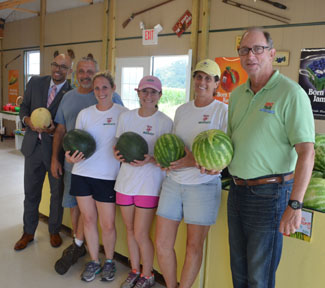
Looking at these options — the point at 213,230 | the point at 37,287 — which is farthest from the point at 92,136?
the point at 37,287

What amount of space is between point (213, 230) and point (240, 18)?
4189 mm

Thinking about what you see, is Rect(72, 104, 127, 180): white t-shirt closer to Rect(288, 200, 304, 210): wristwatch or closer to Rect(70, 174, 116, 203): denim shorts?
Rect(70, 174, 116, 203): denim shorts

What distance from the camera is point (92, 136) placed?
2482mm

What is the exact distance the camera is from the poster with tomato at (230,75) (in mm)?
5277

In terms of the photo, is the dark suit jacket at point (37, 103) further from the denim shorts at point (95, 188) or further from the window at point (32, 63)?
the window at point (32, 63)

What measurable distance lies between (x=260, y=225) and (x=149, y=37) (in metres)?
A: 5.69

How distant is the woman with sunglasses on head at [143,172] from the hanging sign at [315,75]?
3170mm

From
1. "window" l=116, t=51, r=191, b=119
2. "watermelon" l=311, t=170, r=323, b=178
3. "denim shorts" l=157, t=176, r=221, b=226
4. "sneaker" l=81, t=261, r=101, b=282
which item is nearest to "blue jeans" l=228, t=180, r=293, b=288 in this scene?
"denim shorts" l=157, t=176, r=221, b=226

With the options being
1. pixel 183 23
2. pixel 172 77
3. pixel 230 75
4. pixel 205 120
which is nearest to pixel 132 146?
pixel 205 120

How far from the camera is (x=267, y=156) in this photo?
1.56 meters

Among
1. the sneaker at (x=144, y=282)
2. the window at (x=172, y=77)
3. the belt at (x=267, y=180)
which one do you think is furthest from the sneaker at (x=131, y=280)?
the window at (x=172, y=77)

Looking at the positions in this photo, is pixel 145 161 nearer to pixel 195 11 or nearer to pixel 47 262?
pixel 47 262

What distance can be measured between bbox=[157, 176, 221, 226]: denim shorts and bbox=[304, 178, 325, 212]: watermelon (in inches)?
21.6

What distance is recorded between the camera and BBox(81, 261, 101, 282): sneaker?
2.66 metres
